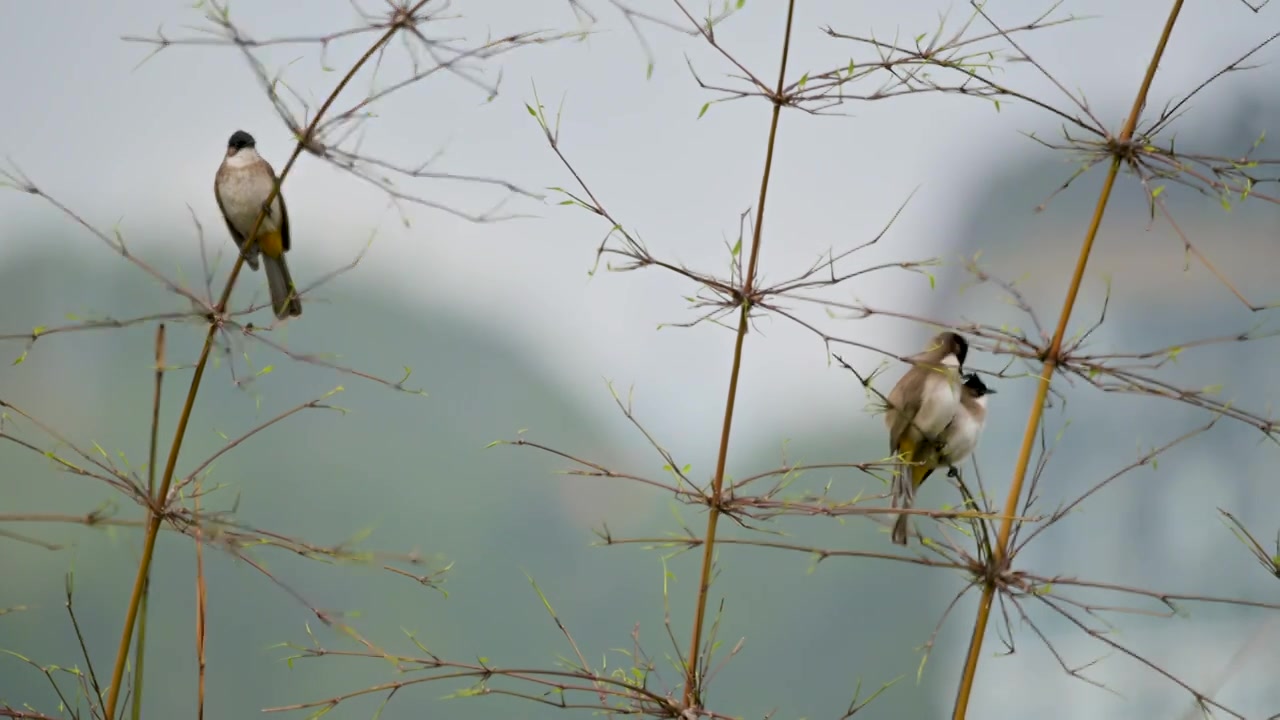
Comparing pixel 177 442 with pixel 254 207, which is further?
pixel 254 207

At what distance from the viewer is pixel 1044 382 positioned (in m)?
1.68

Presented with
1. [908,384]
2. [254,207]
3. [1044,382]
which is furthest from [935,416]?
[254,207]

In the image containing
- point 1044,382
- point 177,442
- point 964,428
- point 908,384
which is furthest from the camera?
point 908,384

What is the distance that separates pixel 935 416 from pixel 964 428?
8 cm

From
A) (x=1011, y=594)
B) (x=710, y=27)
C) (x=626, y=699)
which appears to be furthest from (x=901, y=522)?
(x=710, y=27)

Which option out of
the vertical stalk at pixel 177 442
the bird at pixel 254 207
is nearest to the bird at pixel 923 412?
the bird at pixel 254 207

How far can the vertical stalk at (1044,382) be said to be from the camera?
1.60 meters

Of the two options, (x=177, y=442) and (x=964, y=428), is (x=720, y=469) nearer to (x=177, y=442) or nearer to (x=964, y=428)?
(x=177, y=442)

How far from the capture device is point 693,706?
1.60 meters

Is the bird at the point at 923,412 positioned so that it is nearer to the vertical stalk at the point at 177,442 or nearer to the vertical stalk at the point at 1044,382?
the vertical stalk at the point at 1044,382

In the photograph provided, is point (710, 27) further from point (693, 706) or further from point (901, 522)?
point (901, 522)

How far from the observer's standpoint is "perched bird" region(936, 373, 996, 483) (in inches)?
118

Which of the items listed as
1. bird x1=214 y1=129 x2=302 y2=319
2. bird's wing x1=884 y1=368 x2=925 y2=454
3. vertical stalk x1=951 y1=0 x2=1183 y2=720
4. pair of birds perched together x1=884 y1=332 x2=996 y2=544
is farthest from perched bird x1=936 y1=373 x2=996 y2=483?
bird x1=214 y1=129 x2=302 y2=319

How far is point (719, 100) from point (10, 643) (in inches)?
51.9
